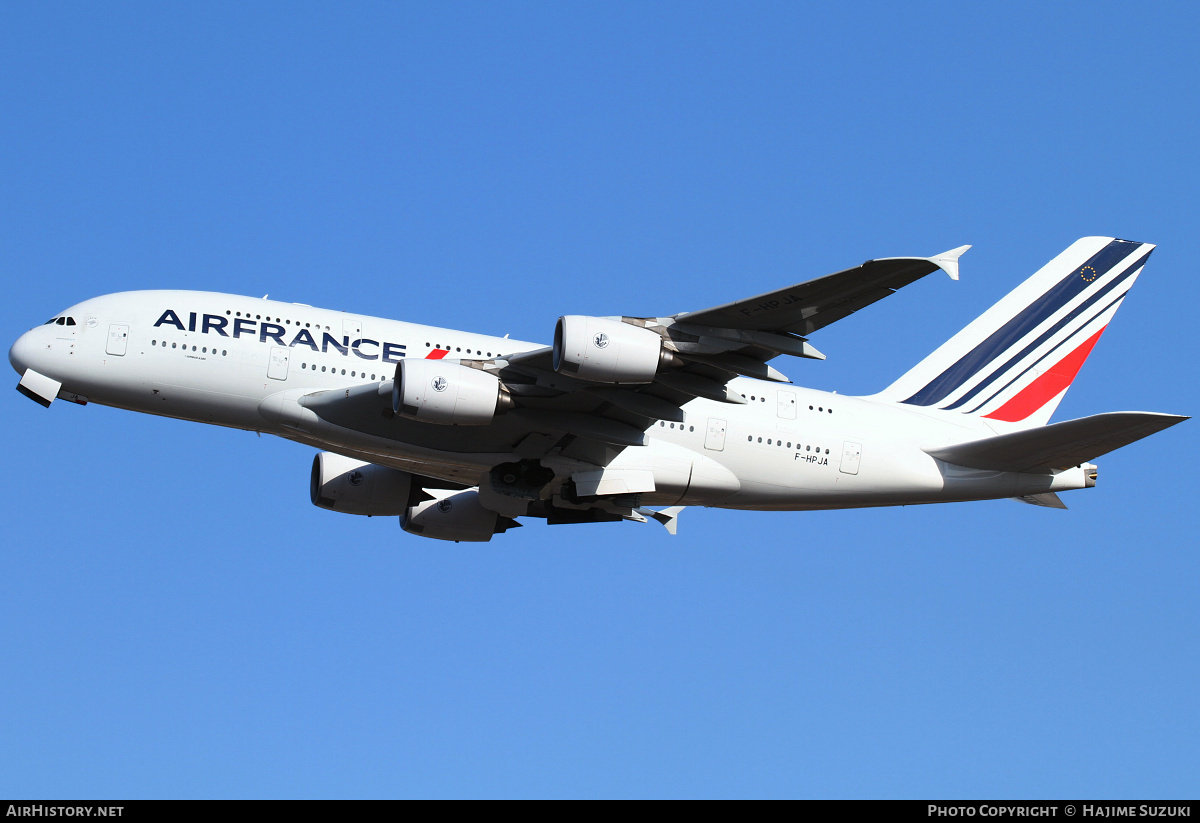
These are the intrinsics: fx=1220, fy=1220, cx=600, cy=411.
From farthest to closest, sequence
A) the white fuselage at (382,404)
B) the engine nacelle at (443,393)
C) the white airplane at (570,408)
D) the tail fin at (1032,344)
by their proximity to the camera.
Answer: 1. the tail fin at (1032,344)
2. the white fuselage at (382,404)
3. the engine nacelle at (443,393)
4. the white airplane at (570,408)

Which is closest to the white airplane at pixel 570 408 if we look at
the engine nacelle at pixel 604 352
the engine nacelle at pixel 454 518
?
Answer: the engine nacelle at pixel 604 352

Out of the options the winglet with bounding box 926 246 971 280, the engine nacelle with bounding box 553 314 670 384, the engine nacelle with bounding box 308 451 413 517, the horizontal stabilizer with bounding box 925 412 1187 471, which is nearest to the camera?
the winglet with bounding box 926 246 971 280

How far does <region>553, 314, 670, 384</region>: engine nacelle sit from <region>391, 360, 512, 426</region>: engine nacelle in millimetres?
2227

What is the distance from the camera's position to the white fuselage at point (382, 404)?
89.2 feet

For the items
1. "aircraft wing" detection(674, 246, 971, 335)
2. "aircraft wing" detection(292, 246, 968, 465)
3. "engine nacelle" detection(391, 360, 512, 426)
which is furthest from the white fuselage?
"aircraft wing" detection(674, 246, 971, 335)

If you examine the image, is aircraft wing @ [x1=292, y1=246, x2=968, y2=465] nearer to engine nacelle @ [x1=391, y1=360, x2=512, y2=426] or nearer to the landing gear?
engine nacelle @ [x1=391, y1=360, x2=512, y2=426]

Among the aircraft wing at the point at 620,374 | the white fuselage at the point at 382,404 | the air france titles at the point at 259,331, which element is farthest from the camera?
the air france titles at the point at 259,331

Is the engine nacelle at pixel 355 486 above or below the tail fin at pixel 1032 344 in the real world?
below

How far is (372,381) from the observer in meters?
27.8

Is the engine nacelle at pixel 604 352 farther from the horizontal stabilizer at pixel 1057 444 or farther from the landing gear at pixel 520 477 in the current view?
the horizontal stabilizer at pixel 1057 444

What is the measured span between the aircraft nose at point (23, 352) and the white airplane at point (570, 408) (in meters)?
0.05

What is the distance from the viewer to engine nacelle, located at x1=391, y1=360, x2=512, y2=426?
82.4ft

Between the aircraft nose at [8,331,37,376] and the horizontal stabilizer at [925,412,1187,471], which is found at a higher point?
the aircraft nose at [8,331,37,376]

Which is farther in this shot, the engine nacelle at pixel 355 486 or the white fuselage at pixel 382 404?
Result: the engine nacelle at pixel 355 486
